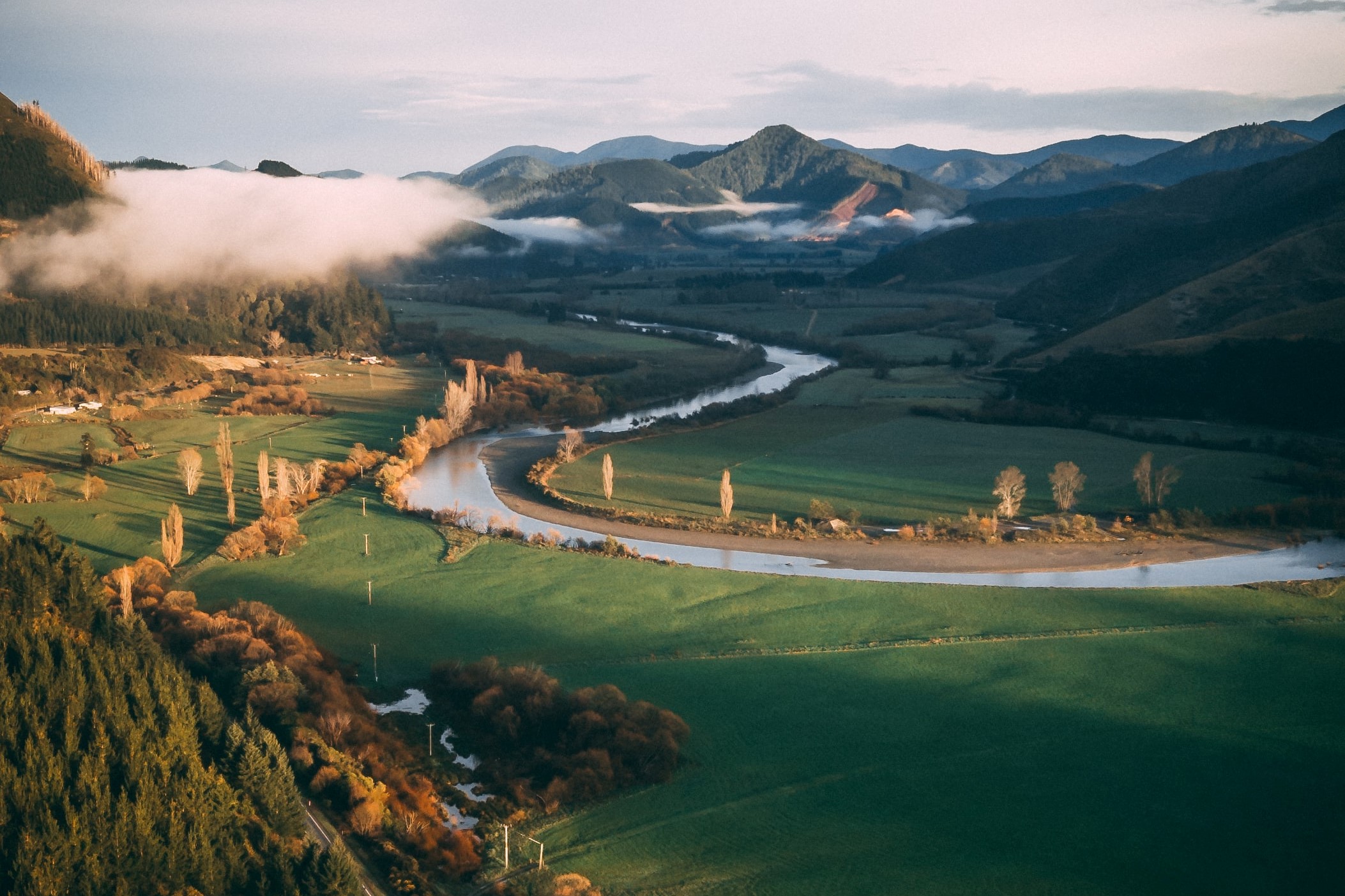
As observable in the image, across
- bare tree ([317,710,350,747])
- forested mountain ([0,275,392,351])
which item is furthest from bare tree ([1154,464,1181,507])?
forested mountain ([0,275,392,351])

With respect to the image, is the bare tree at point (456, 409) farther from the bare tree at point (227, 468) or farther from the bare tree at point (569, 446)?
the bare tree at point (227, 468)

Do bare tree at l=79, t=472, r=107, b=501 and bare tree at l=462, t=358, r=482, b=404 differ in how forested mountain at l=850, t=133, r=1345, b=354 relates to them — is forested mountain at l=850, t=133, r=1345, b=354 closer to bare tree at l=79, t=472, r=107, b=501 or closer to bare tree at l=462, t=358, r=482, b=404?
bare tree at l=462, t=358, r=482, b=404

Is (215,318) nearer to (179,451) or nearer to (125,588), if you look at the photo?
(179,451)

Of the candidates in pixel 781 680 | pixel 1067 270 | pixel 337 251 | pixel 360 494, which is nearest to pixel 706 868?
pixel 781 680

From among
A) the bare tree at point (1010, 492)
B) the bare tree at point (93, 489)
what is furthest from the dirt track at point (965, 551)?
the bare tree at point (93, 489)

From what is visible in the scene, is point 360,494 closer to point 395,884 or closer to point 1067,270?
point 395,884

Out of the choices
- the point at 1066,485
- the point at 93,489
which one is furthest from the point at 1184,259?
the point at 93,489
